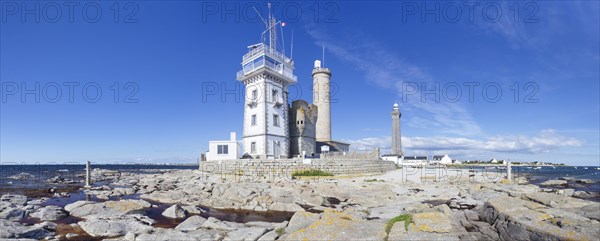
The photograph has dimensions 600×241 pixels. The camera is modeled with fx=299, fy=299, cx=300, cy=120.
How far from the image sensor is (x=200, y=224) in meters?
11.7

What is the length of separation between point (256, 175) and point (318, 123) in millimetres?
16908

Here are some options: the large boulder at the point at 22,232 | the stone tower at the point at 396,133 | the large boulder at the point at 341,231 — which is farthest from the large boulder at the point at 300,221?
the stone tower at the point at 396,133

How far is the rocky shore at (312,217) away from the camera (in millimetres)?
7410

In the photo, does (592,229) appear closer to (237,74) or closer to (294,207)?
(294,207)

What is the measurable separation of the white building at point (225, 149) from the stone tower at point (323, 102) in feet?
45.5

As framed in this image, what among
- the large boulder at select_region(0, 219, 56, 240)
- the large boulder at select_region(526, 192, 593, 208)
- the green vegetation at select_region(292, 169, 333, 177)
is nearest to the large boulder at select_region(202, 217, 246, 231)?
the large boulder at select_region(0, 219, 56, 240)

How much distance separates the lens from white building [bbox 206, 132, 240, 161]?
36188mm

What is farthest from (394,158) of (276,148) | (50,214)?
(50,214)

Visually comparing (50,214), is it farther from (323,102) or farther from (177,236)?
(323,102)

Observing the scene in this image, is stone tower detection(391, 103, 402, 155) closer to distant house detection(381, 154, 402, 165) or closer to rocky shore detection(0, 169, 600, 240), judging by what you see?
distant house detection(381, 154, 402, 165)

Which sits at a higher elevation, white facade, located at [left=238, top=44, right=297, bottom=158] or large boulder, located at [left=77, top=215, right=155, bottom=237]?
white facade, located at [left=238, top=44, right=297, bottom=158]

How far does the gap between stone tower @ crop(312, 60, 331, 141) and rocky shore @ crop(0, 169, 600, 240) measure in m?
23.7

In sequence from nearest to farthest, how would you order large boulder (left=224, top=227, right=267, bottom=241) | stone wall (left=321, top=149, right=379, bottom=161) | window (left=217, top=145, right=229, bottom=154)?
large boulder (left=224, top=227, right=267, bottom=241)
stone wall (left=321, top=149, right=379, bottom=161)
window (left=217, top=145, right=229, bottom=154)

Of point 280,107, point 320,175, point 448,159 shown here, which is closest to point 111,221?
point 320,175
